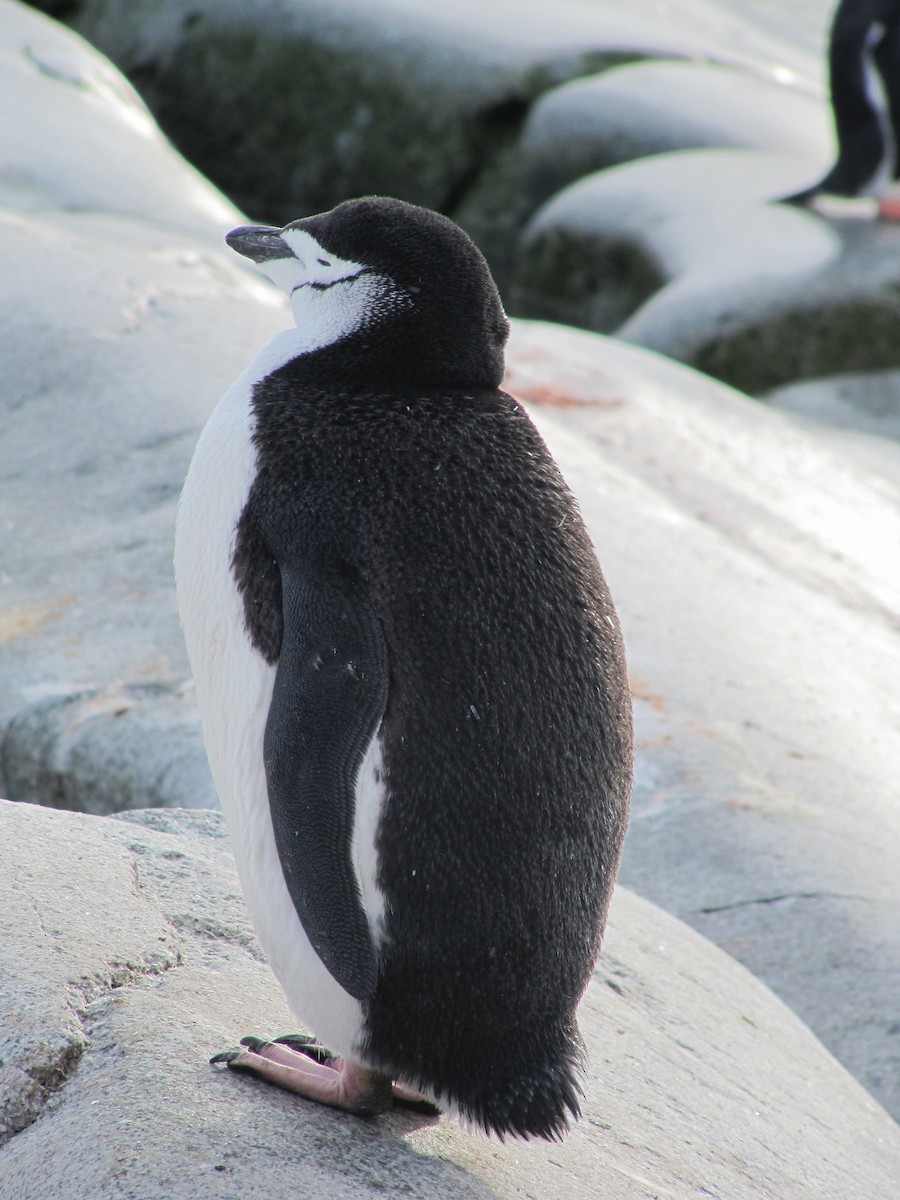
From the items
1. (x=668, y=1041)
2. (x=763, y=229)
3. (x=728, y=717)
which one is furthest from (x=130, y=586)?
(x=763, y=229)

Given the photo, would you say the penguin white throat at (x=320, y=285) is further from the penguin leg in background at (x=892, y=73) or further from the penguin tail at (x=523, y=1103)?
the penguin leg in background at (x=892, y=73)

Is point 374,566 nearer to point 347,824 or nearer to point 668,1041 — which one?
point 347,824

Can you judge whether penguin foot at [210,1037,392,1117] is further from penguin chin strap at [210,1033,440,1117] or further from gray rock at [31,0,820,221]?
gray rock at [31,0,820,221]

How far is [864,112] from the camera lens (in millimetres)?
7969

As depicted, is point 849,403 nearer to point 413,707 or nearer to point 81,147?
point 81,147

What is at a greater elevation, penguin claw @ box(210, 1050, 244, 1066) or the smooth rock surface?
penguin claw @ box(210, 1050, 244, 1066)

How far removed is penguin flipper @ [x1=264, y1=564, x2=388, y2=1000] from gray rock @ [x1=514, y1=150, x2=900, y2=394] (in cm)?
539

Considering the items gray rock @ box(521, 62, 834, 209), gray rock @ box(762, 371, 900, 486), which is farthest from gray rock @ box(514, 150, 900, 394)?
gray rock @ box(521, 62, 834, 209)

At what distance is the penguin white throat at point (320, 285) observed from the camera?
1.79m

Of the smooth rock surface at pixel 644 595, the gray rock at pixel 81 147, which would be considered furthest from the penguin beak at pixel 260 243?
the gray rock at pixel 81 147

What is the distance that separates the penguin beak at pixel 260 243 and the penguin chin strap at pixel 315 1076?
3.32 feet

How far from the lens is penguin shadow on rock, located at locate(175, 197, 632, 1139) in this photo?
159cm

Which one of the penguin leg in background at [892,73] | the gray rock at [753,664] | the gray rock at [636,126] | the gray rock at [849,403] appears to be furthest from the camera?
the gray rock at [636,126]

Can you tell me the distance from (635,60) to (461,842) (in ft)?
29.7
